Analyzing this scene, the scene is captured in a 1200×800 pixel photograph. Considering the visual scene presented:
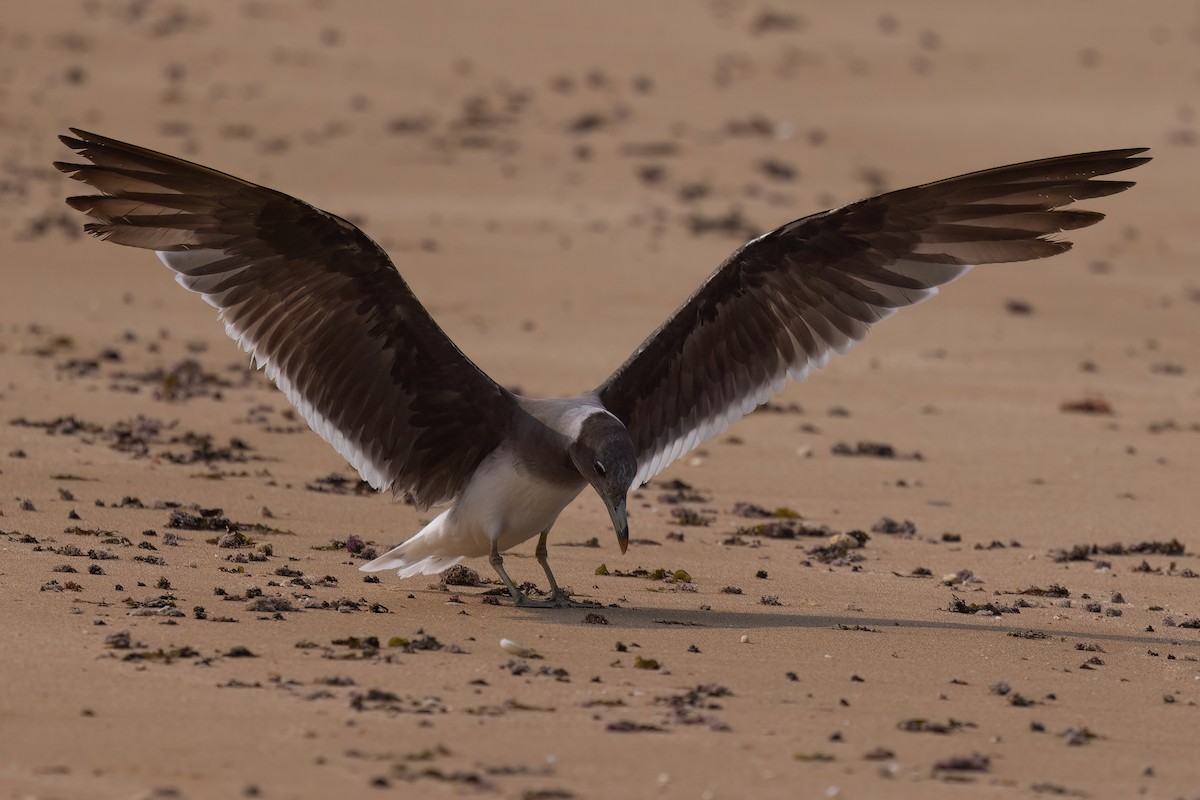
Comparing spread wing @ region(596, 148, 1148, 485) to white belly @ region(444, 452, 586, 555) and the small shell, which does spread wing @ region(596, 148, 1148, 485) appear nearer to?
white belly @ region(444, 452, 586, 555)

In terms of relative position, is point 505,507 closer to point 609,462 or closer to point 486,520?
point 486,520

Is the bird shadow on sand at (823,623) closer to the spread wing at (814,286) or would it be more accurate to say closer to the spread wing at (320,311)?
the spread wing at (320,311)

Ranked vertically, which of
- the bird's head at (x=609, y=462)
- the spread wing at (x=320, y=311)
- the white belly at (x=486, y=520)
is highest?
the spread wing at (x=320, y=311)

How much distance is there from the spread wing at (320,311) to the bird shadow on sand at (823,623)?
43.1 inches

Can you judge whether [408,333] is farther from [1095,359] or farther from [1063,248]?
[1095,359]

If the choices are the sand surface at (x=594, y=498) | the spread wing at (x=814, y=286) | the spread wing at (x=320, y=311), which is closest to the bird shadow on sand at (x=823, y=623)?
the sand surface at (x=594, y=498)

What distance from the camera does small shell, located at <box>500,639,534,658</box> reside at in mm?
6887

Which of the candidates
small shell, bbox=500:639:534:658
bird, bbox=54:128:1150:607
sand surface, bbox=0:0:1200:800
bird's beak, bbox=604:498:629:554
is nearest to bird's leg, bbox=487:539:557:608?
bird, bbox=54:128:1150:607

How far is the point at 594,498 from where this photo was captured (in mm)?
11172

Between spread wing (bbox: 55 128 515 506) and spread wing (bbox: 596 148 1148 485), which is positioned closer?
spread wing (bbox: 55 128 515 506)

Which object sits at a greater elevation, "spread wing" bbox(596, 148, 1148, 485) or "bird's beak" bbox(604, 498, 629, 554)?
"spread wing" bbox(596, 148, 1148, 485)

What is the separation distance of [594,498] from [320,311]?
3.40 m

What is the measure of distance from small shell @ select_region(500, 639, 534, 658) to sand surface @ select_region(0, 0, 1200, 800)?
0.10 m

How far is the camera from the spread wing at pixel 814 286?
846 cm
